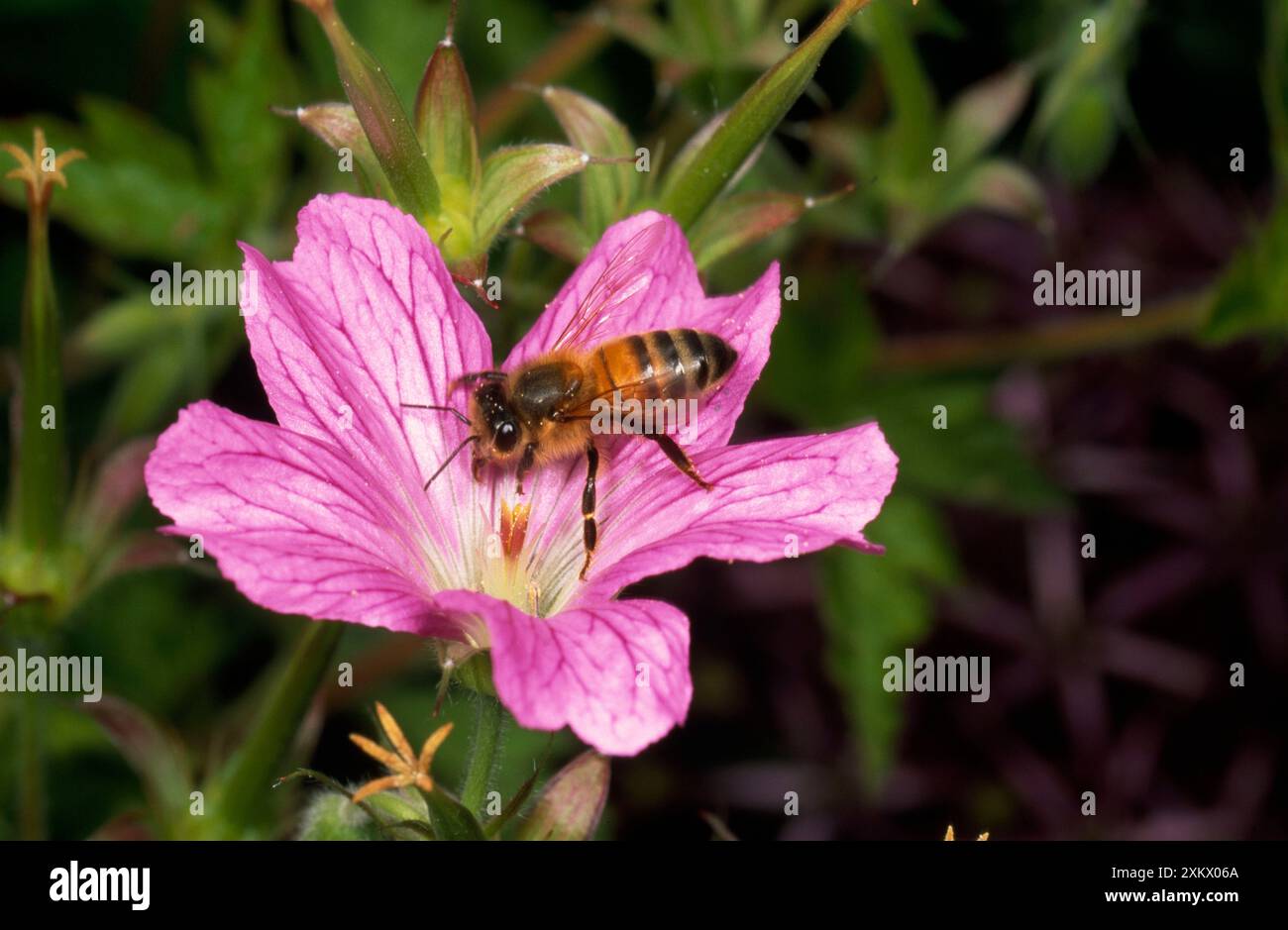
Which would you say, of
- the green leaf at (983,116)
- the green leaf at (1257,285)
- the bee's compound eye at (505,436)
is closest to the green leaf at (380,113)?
the bee's compound eye at (505,436)

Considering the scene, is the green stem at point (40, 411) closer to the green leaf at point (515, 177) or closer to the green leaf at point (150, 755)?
the green leaf at point (150, 755)

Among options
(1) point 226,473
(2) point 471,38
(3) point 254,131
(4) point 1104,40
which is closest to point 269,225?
(3) point 254,131

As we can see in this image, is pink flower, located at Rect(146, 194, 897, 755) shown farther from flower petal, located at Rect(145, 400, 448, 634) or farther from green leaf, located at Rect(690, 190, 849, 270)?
green leaf, located at Rect(690, 190, 849, 270)

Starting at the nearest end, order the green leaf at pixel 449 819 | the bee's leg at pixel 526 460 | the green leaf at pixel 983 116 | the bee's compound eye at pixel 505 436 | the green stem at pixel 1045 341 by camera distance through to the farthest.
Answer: the green leaf at pixel 449 819 < the bee's compound eye at pixel 505 436 < the bee's leg at pixel 526 460 < the green leaf at pixel 983 116 < the green stem at pixel 1045 341

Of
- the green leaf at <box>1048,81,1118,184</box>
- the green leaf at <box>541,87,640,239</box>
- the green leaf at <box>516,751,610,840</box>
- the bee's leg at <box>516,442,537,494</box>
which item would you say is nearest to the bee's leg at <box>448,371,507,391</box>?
the bee's leg at <box>516,442,537,494</box>

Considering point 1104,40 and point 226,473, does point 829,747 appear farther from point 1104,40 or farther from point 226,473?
point 226,473

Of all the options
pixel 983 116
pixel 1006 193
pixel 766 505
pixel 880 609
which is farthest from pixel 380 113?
pixel 880 609

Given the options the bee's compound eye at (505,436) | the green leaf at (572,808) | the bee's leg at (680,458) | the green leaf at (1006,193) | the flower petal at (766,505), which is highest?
the green leaf at (1006,193)
